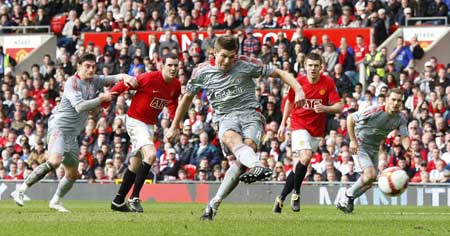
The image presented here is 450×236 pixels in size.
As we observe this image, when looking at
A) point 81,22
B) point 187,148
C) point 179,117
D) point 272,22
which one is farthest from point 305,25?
point 179,117

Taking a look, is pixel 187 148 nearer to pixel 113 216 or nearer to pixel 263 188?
pixel 263 188

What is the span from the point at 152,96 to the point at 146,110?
0.86 ft

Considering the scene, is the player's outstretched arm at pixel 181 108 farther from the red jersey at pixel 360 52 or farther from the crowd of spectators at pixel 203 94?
the red jersey at pixel 360 52

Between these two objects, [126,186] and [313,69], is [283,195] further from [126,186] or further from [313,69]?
[126,186]

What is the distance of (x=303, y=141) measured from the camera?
19375 mm

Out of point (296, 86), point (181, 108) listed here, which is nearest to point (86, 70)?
point (181, 108)

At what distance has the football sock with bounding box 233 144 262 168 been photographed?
1423cm

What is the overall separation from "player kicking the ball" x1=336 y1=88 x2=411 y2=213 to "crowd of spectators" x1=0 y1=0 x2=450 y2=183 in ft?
21.9

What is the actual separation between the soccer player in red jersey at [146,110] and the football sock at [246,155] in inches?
154

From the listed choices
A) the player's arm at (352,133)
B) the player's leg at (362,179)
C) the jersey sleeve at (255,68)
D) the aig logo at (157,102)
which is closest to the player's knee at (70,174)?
the aig logo at (157,102)

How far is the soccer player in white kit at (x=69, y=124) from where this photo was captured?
1853 centimetres

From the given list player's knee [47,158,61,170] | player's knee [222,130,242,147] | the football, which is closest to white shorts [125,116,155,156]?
player's knee [47,158,61,170]

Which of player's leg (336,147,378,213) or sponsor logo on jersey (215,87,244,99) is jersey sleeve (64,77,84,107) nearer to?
sponsor logo on jersey (215,87,244,99)

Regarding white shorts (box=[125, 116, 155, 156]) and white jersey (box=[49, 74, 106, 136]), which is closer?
white jersey (box=[49, 74, 106, 136])
